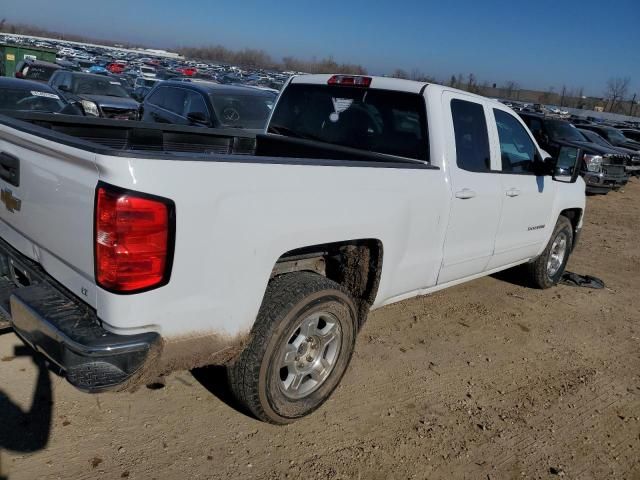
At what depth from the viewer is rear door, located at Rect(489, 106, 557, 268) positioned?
4633 millimetres

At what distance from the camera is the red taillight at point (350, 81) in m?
4.37

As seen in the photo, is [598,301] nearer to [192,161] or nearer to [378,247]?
[378,247]

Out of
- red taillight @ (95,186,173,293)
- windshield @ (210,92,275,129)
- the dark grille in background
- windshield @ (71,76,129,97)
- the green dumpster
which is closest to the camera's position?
red taillight @ (95,186,173,293)

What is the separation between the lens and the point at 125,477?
2727 mm

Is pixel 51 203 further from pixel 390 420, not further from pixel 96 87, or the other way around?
pixel 96 87

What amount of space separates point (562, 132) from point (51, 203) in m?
14.8

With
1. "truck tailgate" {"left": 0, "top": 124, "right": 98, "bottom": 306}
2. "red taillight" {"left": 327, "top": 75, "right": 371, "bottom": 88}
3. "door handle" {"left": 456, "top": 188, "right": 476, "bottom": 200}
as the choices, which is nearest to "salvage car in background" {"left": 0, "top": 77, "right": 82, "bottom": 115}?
"red taillight" {"left": 327, "top": 75, "right": 371, "bottom": 88}

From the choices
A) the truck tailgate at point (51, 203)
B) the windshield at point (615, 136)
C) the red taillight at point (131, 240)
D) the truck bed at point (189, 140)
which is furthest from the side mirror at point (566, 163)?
the windshield at point (615, 136)

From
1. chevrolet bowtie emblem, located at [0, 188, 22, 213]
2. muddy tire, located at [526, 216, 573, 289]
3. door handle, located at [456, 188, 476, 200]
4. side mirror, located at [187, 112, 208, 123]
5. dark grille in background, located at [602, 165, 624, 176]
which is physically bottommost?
muddy tire, located at [526, 216, 573, 289]

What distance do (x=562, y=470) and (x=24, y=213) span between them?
3183mm

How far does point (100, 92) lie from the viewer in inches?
600

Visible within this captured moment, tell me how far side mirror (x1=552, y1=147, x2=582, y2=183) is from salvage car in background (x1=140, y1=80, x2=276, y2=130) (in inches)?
194

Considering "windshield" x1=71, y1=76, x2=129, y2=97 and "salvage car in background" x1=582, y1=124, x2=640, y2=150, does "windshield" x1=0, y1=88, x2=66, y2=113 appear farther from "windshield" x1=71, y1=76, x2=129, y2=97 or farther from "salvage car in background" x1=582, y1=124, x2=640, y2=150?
"salvage car in background" x1=582, y1=124, x2=640, y2=150

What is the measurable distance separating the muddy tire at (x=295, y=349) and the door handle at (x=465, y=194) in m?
1.21
